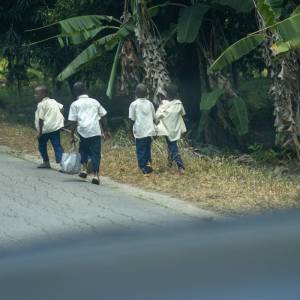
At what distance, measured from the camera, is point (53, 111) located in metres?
13.4

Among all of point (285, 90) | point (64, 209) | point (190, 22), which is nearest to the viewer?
point (64, 209)

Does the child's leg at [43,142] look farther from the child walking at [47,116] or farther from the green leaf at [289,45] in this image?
the green leaf at [289,45]

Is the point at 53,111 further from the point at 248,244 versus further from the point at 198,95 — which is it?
the point at 248,244

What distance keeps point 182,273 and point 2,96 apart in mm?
26923

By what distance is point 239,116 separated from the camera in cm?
1404

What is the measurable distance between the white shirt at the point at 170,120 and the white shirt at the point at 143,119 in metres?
0.18

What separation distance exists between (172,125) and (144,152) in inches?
24.3

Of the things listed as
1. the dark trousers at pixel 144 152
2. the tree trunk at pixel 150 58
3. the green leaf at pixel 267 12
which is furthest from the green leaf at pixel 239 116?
the green leaf at pixel 267 12

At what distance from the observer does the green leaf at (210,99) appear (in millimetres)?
14211

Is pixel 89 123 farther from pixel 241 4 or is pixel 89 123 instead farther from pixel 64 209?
pixel 241 4

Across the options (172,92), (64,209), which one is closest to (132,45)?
(172,92)

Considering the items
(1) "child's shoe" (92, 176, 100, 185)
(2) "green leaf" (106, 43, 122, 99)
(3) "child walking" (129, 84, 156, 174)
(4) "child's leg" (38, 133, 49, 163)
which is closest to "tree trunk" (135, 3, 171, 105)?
(2) "green leaf" (106, 43, 122, 99)

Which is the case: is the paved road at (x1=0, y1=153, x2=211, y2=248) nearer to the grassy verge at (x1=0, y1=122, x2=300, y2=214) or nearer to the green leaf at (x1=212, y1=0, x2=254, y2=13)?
the grassy verge at (x1=0, y1=122, x2=300, y2=214)

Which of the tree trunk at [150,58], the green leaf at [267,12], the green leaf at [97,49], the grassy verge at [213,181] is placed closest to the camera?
the grassy verge at [213,181]
